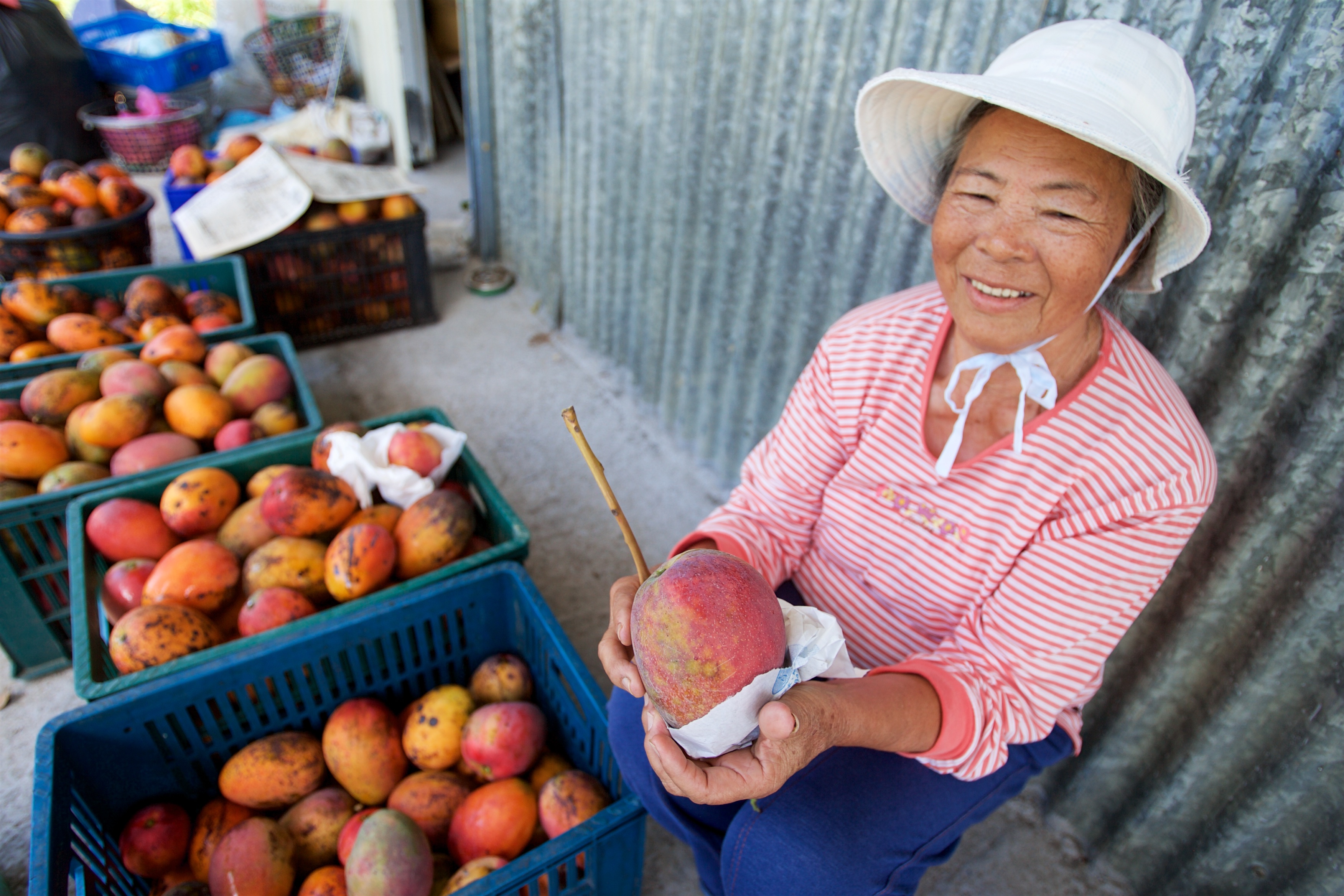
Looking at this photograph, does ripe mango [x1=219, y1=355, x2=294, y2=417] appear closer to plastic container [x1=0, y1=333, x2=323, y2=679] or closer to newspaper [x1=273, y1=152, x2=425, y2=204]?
plastic container [x1=0, y1=333, x2=323, y2=679]

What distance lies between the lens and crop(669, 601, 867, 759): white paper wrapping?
3.02ft

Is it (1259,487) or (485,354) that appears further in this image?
(485,354)

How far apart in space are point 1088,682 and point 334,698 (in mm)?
1532

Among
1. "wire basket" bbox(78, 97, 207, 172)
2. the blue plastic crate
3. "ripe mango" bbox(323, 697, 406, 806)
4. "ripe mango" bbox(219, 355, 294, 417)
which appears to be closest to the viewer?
"ripe mango" bbox(323, 697, 406, 806)

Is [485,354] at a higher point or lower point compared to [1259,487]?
lower

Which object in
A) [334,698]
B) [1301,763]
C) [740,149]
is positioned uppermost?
[740,149]

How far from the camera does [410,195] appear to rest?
3465 millimetres

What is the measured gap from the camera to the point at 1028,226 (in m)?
1.04

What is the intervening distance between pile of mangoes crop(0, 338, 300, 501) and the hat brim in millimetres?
1809

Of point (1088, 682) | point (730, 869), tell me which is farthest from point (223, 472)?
point (1088, 682)

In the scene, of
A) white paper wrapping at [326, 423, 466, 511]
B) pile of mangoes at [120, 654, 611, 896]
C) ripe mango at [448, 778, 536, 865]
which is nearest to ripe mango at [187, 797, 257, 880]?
pile of mangoes at [120, 654, 611, 896]

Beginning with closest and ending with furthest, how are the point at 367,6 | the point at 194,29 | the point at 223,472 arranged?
the point at 223,472 → the point at 367,6 → the point at 194,29

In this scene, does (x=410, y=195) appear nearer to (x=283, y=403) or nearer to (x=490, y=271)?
(x=490, y=271)

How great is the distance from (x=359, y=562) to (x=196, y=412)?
875 mm
